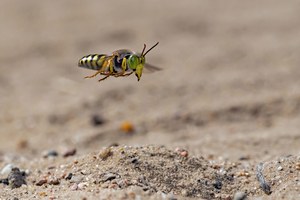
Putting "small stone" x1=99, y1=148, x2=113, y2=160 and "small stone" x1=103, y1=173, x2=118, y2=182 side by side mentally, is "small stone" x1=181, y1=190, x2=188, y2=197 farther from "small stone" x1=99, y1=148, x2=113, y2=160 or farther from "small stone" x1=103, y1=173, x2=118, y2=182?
"small stone" x1=99, y1=148, x2=113, y2=160

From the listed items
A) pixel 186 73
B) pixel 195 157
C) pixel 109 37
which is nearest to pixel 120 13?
pixel 109 37

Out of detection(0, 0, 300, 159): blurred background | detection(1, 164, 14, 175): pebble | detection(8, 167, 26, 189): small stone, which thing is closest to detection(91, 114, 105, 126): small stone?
detection(0, 0, 300, 159): blurred background

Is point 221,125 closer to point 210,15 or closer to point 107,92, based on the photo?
point 107,92

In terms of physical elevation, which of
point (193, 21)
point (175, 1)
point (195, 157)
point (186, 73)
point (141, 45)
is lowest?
point (195, 157)

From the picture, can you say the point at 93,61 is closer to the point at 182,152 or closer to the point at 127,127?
the point at 182,152

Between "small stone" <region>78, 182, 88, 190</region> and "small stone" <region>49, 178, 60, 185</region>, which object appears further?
"small stone" <region>49, 178, 60, 185</region>

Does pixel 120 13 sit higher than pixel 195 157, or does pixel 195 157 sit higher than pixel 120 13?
pixel 120 13

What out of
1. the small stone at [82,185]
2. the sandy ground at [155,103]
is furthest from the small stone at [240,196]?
the small stone at [82,185]
